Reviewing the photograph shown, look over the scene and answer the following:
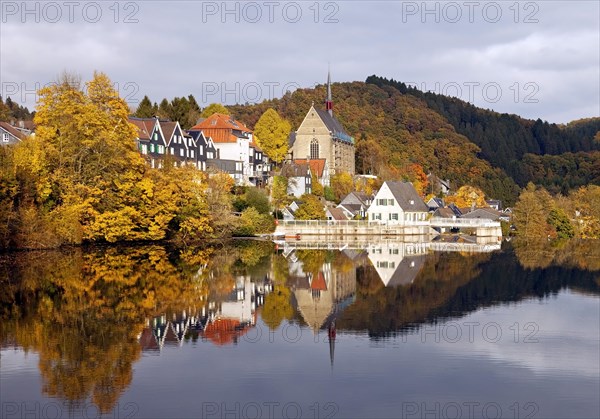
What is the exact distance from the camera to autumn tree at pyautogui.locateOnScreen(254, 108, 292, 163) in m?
95.7

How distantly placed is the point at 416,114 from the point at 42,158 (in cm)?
11149

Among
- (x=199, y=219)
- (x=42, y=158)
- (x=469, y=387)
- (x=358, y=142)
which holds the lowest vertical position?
(x=469, y=387)

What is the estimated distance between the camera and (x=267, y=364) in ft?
66.0

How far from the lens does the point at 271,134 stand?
95.7 meters

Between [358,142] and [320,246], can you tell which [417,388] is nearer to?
[320,246]

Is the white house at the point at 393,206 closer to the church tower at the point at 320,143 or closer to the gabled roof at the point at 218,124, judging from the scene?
the gabled roof at the point at 218,124

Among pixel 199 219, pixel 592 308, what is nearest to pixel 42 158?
pixel 199 219

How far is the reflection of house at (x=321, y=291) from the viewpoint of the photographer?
90.3 ft

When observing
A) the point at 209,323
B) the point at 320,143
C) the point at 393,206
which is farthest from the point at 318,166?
the point at 209,323

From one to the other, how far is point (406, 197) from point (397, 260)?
3196 cm

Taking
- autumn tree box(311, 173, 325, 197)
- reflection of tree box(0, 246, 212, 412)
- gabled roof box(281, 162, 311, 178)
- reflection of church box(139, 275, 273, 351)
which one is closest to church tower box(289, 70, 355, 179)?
autumn tree box(311, 173, 325, 197)

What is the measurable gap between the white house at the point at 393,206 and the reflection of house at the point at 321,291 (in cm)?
3390

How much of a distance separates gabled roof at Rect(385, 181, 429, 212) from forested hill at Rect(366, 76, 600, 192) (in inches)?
2595

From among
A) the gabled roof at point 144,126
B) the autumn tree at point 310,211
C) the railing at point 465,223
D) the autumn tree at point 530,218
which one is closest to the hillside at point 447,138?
the railing at point 465,223
